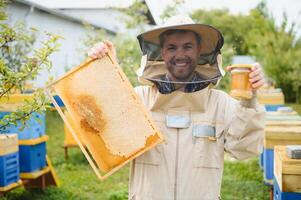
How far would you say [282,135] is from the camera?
13.8ft

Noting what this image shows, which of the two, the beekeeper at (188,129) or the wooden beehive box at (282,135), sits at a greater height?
the beekeeper at (188,129)

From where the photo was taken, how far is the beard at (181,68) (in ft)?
7.29

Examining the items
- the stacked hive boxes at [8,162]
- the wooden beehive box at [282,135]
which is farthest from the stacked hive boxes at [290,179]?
the stacked hive boxes at [8,162]

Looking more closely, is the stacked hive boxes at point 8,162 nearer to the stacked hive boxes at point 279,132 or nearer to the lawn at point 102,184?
the lawn at point 102,184

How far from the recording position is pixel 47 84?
6.97 feet

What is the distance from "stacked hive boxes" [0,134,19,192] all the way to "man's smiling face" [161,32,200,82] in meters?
2.73

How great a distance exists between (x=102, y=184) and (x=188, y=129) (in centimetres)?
411

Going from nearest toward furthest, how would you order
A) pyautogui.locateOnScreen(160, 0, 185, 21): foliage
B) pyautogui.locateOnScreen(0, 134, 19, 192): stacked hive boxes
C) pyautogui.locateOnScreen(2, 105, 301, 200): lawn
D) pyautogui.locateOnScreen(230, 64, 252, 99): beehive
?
pyautogui.locateOnScreen(230, 64, 252, 99): beehive → pyautogui.locateOnScreen(0, 134, 19, 192): stacked hive boxes → pyautogui.locateOnScreen(2, 105, 301, 200): lawn → pyautogui.locateOnScreen(160, 0, 185, 21): foliage

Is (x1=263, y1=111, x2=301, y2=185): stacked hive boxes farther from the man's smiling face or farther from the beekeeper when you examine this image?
the man's smiling face

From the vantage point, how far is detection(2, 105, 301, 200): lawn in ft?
17.5

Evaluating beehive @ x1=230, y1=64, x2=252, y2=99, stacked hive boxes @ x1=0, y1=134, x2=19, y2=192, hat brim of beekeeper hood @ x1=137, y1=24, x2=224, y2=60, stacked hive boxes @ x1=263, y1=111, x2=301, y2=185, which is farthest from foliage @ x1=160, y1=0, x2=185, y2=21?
beehive @ x1=230, y1=64, x2=252, y2=99

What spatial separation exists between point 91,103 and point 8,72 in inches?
19.1

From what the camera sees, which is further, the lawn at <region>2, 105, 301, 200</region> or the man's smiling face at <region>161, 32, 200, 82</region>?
the lawn at <region>2, 105, 301, 200</region>

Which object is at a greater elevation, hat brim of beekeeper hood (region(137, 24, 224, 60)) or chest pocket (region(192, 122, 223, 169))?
hat brim of beekeeper hood (region(137, 24, 224, 60))
